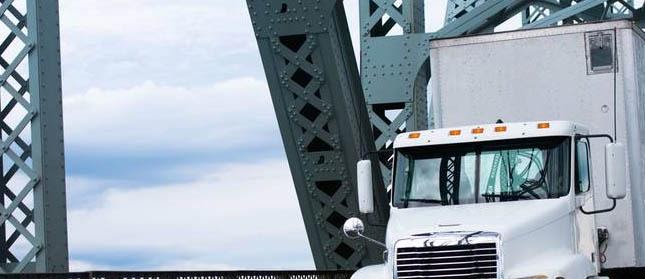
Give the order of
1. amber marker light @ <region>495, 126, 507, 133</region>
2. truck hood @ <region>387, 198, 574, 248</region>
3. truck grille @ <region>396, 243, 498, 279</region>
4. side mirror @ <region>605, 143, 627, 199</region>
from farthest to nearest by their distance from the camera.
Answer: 1. amber marker light @ <region>495, 126, 507, 133</region>
2. side mirror @ <region>605, 143, 627, 199</region>
3. truck hood @ <region>387, 198, 574, 248</region>
4. truck grille @ <region>396, 243, 498, 279</region>

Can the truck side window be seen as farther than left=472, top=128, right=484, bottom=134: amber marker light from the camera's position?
No

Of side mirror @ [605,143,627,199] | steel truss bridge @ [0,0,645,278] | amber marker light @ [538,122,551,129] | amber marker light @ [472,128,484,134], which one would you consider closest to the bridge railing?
steel truss bridge @ [0,0,645,278]

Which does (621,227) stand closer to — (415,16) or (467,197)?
(467,197)

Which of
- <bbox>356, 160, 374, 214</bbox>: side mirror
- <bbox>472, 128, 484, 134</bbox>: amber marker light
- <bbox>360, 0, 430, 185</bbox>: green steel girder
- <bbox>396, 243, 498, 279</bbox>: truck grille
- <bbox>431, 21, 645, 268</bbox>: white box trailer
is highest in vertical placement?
<bbox>360, 0, 430, 185</bbox>: green steel girder

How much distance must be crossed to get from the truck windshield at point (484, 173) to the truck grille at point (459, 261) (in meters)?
0.79

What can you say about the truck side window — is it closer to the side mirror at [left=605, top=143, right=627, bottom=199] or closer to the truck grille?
the side mirror at [left=605, top=143, right=627, bottom=199]

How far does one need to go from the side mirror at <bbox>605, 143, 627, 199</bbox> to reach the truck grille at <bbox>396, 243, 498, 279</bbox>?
127 cm

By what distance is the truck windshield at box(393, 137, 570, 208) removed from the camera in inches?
511

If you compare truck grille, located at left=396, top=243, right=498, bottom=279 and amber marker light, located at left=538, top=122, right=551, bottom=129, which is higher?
amber marker light, located at left=538, top=122, right=551, bottom=129

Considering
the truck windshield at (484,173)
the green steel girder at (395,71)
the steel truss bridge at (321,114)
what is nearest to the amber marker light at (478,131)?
the truck windshield at (484,173)

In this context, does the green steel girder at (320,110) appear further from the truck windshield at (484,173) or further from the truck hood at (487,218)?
the truck hood at (487,218)

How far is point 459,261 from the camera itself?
1231 cm

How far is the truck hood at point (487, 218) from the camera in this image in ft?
40.9

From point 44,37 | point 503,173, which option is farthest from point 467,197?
point 44,37
